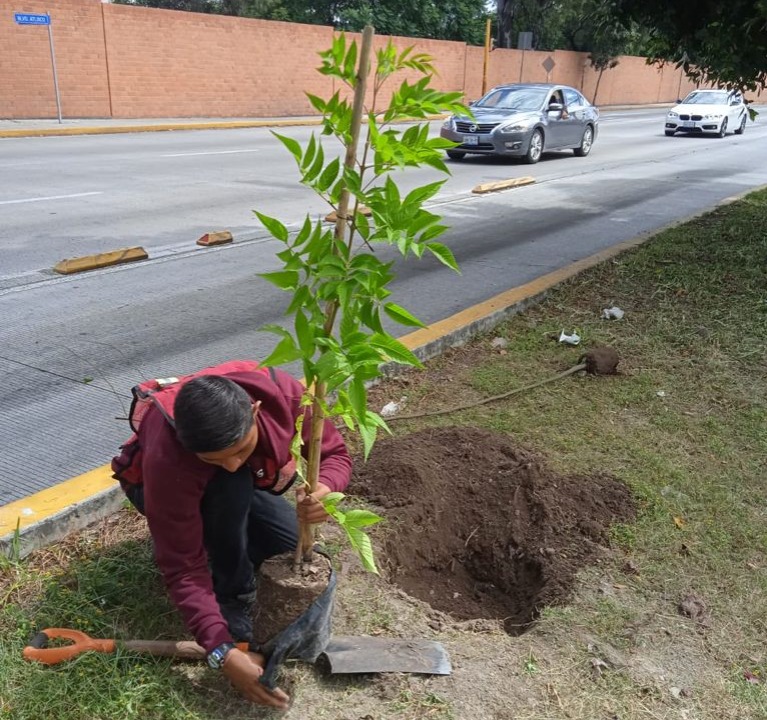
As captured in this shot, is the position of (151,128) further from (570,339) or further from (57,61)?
(570,339)

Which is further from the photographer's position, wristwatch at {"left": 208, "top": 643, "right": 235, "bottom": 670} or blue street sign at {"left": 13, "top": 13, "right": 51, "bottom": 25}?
blue street sign at {"left": 13, "top": 13, "right": 51, "bottom": 25}

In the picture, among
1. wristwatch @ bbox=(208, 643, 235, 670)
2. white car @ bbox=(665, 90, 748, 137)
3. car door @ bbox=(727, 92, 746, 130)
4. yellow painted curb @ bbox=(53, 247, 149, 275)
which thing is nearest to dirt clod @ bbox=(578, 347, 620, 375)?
wristwatch @ bbox=(208, 643, 235, 670)

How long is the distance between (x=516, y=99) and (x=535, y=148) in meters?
1.50

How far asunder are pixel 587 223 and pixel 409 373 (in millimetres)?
6233

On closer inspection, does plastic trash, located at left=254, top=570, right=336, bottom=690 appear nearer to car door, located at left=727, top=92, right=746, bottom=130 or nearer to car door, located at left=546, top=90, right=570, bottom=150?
car door, located at left=546, top=90, right=570, bottom=150

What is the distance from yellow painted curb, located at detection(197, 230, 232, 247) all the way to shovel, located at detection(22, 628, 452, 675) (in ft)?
20.0

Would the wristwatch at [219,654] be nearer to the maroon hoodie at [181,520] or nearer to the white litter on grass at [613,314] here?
the maroon hoodie at [181,520]

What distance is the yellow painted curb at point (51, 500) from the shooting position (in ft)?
10.2

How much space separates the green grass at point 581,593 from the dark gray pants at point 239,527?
0.28 meters

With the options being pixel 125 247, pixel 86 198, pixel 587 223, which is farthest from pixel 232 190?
pixel 587 223

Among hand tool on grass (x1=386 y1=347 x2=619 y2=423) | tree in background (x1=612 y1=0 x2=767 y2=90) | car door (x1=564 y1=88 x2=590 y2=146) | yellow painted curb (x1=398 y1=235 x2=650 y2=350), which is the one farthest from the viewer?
car door (x1=564 y1=88 x2=590 y2=146)

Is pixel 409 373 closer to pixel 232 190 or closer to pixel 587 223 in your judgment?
pixel 587 223

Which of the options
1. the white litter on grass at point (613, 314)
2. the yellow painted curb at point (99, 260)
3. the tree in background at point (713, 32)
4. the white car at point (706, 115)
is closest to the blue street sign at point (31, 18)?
the yellow painted curb at point (99, 260)

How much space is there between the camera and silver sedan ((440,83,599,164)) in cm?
1634
